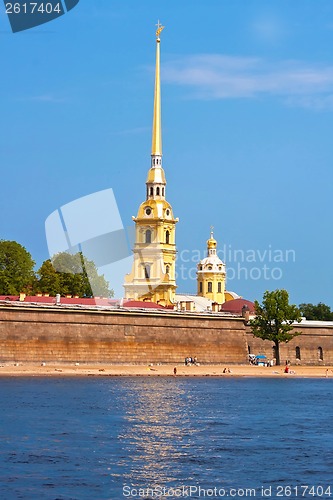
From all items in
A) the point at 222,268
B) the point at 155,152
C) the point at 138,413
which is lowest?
the point at 138,413

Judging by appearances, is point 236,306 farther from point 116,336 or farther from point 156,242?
point 116,336

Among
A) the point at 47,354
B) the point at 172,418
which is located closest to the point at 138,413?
the point at 172,418

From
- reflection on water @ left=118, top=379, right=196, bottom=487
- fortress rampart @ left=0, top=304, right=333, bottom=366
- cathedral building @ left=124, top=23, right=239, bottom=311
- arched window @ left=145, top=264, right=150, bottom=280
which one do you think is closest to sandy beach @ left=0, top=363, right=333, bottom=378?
fortress rampart @ left=0, top=304, right=333, bottom=366

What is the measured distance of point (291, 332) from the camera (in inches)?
4112

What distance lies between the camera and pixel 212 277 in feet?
427

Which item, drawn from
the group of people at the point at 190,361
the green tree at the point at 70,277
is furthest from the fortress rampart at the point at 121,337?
the green tree at the point at 70,277

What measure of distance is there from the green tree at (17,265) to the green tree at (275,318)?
62.4ft

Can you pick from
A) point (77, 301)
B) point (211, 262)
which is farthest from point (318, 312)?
point (77, 301)

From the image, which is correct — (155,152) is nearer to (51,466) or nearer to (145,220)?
(145,220)

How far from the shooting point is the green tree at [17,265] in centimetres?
10169

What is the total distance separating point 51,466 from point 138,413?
54.2 ft

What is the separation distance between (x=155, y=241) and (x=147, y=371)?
35962 millimetres

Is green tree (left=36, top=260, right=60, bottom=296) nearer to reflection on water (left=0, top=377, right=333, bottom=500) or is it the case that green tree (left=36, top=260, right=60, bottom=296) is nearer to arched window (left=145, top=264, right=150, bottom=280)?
arched window (left=145, top=264, right=150, bottom=280)

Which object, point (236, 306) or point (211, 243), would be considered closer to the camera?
point (236, 306)
